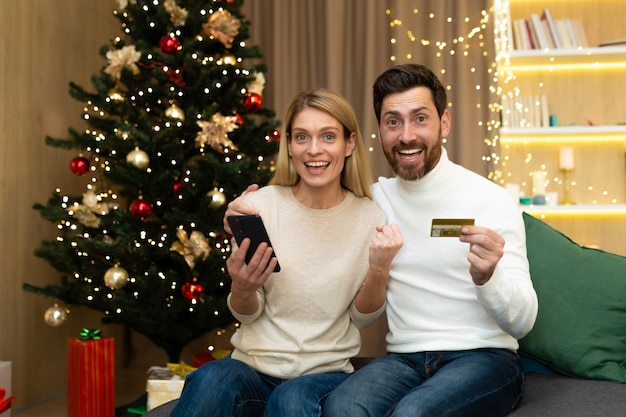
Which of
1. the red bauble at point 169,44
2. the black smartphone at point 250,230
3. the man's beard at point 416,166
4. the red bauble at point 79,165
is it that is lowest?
the black smartphone at point 250,230

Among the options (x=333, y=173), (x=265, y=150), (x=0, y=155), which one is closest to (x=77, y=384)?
(x=0, y=155)

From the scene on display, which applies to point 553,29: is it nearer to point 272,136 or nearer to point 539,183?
point 539,183

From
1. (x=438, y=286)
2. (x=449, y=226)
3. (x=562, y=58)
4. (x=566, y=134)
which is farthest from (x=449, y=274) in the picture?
(x=562, y=58)

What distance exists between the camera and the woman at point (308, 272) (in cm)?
190

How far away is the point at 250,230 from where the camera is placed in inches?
74.5

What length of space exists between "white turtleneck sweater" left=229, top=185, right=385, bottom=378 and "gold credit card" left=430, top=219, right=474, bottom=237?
36cm

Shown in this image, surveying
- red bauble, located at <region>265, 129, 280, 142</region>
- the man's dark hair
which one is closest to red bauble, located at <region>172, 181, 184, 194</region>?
red bauble, located at <region>265, 129, 280, 142</region>

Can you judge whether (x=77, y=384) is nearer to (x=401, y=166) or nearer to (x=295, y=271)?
(x=295, y=271)

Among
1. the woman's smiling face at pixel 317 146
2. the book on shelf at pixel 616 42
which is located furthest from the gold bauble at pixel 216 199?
the book on shelf at pixel 616 42

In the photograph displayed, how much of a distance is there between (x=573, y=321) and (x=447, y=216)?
0.53 m

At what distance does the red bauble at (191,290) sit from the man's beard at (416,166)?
4.43 ft

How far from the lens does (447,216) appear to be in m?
2.09

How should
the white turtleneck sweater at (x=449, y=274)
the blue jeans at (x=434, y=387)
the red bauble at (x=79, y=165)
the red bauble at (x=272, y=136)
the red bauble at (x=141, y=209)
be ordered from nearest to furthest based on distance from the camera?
1. the blue jeans at (x=434, y=387)
2. the white turtleneck sweater at (x=449, y=274)
3. the red bauble at (x=141, y=209)
4. the red bauble at (x=79, y=165)
5. the red bauble at (x=272, y=136)

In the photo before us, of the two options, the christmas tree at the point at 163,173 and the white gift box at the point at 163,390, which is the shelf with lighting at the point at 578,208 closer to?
the christmas tree at the point at 163,173
